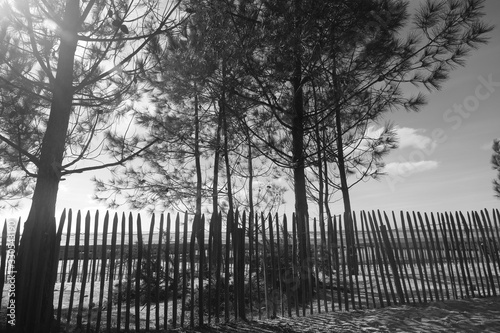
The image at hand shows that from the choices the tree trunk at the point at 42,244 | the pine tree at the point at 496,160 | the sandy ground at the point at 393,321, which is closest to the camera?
the tree trunk at the point at 42,244

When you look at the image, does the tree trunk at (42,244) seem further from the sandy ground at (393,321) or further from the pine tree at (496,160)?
the pine tree at (496,160)

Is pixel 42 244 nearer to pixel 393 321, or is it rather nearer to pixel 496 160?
pixel 393 321

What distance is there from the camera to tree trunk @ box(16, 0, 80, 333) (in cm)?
348

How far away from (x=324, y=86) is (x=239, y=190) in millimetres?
3603

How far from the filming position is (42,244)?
3.59 m

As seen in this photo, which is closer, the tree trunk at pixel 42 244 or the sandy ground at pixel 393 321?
the tree trunk at pixel 42 244

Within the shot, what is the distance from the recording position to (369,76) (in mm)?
6082

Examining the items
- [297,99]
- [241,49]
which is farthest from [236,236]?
[297,99]

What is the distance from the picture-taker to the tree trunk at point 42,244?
11.4 ft

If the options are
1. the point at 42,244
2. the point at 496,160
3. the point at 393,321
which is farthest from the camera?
the point at 496,160

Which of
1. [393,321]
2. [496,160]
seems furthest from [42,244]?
[496,160]

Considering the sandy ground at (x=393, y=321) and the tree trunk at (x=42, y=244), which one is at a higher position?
the tree trunk at (x=42, y=244)

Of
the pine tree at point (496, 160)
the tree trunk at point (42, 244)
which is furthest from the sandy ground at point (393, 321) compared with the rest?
the pine tree at point (496, 160)

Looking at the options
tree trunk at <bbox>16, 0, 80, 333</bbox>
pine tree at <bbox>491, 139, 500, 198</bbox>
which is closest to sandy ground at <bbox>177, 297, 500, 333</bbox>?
tree trunk at <bbox>16, 0, 80, 333</bbox>
